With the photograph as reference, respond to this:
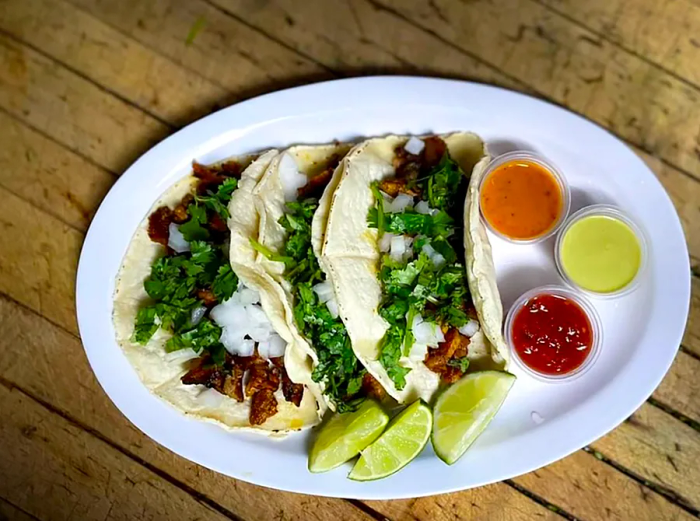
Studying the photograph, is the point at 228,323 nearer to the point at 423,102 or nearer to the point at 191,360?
the point at 191,360

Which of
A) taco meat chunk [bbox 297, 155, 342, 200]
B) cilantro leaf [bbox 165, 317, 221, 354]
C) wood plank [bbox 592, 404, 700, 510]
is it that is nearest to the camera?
cilantro leaf [bbox 165, 317, 221, 354]

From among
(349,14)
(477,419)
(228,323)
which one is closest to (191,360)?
(228,323)

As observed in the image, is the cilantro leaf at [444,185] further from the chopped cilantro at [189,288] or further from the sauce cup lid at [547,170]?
the chopped cilantro at [189,288]

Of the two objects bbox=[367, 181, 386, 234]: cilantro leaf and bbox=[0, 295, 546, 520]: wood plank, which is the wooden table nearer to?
bbox=[0, 295, 546, 520]: wood plank

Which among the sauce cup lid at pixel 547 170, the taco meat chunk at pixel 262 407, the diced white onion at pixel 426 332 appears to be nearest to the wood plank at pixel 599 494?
the diced white onion at pixel 426 332

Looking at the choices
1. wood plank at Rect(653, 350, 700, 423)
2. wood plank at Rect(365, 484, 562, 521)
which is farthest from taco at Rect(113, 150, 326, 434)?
wood plank at Rect(653, 350, 700, 423)

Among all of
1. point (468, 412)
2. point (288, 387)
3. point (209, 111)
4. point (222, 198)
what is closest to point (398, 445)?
point (468, 412)
